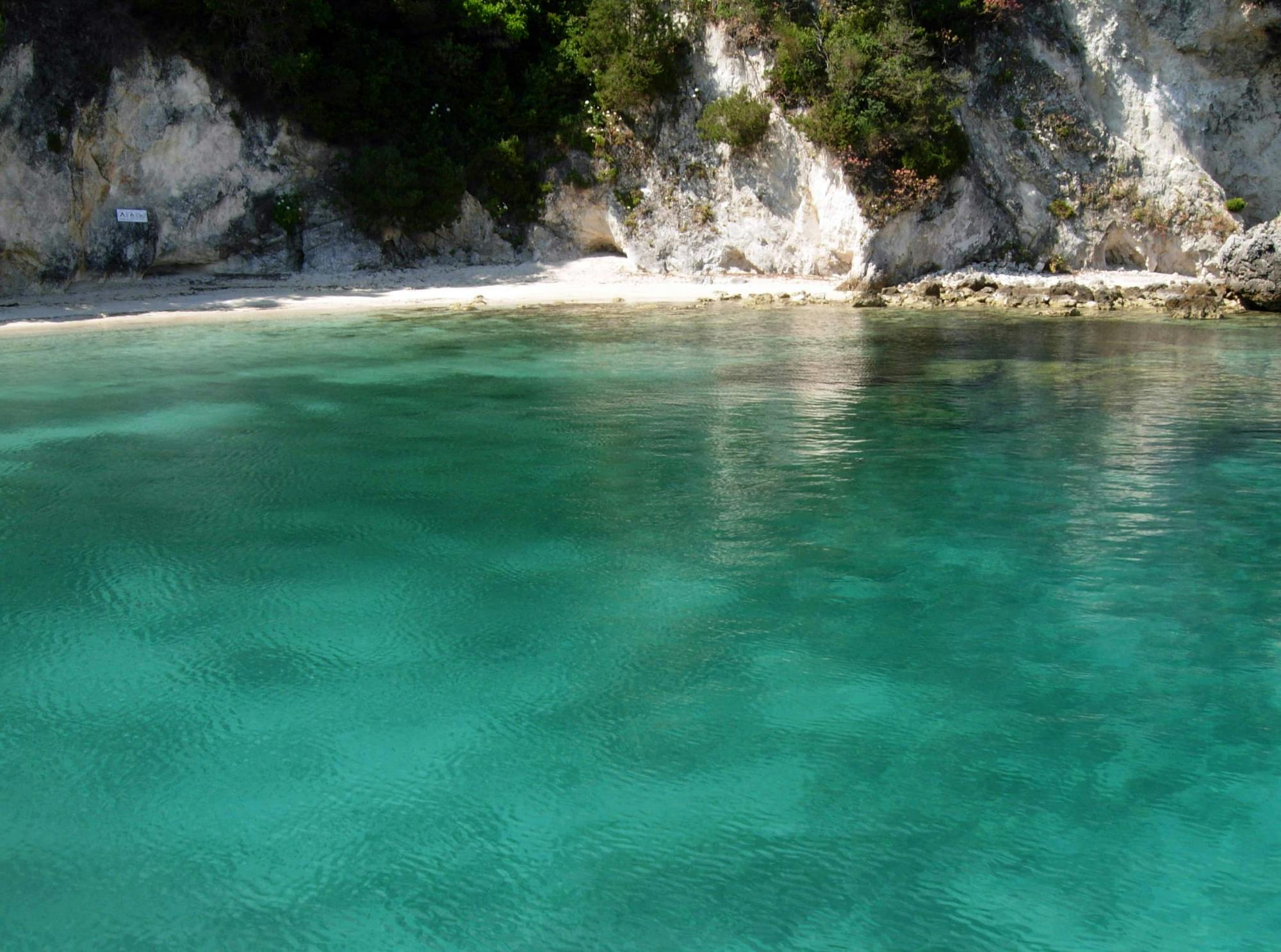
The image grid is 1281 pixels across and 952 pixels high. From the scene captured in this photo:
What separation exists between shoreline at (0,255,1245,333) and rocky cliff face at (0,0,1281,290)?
669 millimetres

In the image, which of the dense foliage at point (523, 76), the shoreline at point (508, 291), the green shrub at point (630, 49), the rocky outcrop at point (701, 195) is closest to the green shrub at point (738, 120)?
the dense foliage at point (523, 76)

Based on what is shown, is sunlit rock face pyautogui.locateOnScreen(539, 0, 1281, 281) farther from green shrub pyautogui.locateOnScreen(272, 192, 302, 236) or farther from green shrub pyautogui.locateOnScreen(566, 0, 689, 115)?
green shrub pyautogui.locateOnScreen(272, 192, 302, 236)

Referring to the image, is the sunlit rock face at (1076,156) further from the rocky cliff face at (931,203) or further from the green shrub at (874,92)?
the green shrub at (874,92)

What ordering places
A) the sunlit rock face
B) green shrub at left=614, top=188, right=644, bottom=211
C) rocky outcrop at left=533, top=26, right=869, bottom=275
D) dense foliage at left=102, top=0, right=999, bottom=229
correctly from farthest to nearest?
green shrub at left=614, top=188, right=644, bottom=211 < rocky outcrop at left=533, top=26, right=869, bottom=275 < the sunlit rock face < dense foliage at left=102, top=0, right=999, bottom=229

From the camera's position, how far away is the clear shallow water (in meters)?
4.73

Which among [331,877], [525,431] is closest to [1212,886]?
[331,877]

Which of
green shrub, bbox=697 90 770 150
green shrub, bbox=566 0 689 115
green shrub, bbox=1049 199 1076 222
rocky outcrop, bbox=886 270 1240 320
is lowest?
rocky outcrop, bbox=886 270 1240 320

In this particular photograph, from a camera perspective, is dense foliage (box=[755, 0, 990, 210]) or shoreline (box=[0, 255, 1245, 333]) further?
dense foliage (box=[755, 0, 990, 210])

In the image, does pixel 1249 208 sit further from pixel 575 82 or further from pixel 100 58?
pixel 100 58

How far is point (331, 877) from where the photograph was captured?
486 centimetres

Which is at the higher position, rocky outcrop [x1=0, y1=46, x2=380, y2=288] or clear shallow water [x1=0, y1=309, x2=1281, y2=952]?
rocky outcrop [x1=0, y1=46, x2=380, y2=288]

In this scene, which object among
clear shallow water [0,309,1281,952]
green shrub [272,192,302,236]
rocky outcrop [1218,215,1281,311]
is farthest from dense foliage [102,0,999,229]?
clear shallow water [0,309,1281,952]

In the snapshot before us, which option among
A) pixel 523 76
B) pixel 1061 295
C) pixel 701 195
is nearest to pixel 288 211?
pixel 523 76

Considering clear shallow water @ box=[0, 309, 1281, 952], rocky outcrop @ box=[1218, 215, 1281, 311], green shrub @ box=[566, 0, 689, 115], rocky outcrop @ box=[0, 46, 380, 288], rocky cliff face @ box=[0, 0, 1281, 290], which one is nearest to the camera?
clear shallow water @ box=[0, 309, 1281, 952]
